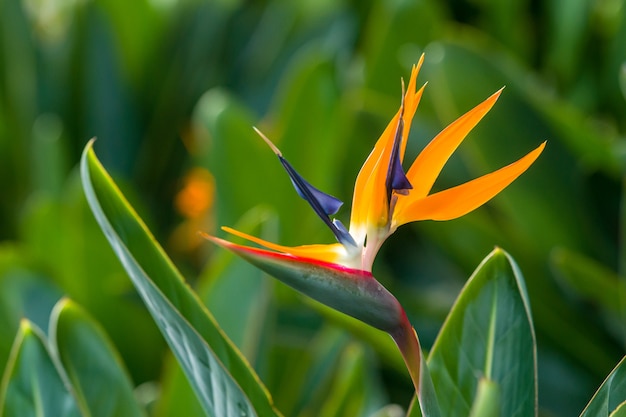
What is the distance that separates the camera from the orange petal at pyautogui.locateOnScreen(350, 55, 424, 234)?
38 cm

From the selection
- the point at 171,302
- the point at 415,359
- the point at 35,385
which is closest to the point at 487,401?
the point at 415,359

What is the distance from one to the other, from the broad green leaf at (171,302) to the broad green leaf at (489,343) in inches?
4.8

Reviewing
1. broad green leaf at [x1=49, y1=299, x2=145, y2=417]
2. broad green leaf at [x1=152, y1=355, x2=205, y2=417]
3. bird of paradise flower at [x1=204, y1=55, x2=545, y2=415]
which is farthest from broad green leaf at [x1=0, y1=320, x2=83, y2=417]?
bird of paradise flower at [x1=204, y1=55, x2=545, y2=415]

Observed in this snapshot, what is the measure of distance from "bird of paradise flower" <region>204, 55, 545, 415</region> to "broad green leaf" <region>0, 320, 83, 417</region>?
25 cm

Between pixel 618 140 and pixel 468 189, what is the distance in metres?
0.70

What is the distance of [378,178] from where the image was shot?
1.25ft

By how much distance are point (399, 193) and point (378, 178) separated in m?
0.01

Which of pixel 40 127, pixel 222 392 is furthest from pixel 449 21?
pixel 222 392

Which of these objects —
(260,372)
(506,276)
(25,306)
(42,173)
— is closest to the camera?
(506,276)

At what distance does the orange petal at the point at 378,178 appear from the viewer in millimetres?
379

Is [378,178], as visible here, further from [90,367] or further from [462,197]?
[90,367]

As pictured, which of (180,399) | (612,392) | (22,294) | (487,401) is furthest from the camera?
(22,294)

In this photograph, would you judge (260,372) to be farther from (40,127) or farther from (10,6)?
(10,6)

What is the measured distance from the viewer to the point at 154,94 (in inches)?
63.7
